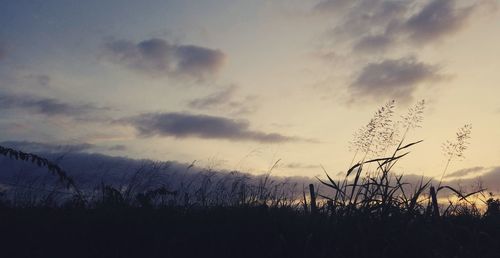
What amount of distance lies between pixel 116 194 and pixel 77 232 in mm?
1621

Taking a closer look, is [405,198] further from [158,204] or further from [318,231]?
[158,204]

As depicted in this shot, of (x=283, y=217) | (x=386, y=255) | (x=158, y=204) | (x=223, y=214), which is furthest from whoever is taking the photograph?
(x=158, y=204)

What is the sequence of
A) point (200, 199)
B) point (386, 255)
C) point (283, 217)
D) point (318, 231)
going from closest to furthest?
point (386, 255) < point (318, 231) < point (283, 217) < point (200, 199)

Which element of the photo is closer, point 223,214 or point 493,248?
point 493,248

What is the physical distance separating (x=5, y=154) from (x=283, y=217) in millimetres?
3769

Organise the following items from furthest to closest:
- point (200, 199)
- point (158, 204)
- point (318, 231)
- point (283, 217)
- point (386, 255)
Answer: point (200, 199)
point (158, 204)
point (283, 217)
point (318, 231)
point (386, 255)

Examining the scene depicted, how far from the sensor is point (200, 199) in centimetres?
751

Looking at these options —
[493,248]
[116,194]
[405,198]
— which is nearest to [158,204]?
[116,194]

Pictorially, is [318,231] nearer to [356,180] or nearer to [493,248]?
[356,180]

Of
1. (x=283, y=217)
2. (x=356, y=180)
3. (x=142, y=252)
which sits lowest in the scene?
(x=142, y=252)

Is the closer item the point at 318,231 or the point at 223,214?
the point at 318,231

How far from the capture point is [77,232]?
5.27 metres

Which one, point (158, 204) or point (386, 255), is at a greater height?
point (158, 204)

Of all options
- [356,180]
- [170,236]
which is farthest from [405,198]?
[170,236]
